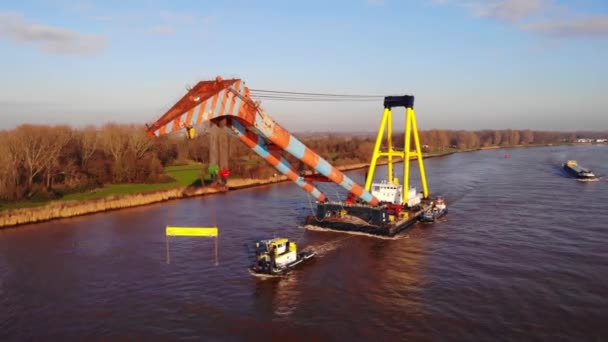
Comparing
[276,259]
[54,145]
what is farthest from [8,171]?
[276,259]

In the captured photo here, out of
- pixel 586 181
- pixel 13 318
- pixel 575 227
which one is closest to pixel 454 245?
pixel 575 227

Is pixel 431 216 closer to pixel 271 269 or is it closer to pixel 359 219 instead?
pixel 359 219

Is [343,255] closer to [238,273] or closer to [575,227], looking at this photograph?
[238,273]

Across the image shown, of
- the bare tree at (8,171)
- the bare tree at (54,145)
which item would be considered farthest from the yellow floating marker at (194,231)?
the bare tree at (54,145)

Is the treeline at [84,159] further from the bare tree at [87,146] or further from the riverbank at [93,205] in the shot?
the riverbank at [93,205]

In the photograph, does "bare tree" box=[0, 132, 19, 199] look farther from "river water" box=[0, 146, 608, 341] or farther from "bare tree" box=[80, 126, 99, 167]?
"bare tree" box=[80, 126, 99, 167]

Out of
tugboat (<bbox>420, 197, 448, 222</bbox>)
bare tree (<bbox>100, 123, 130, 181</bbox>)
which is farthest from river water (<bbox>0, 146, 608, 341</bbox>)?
bare tree (<bbox>100, 123, 130, 181</bbox>)

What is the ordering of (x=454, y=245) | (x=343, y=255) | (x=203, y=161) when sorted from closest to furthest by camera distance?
1. (x=343, y=255)
2. (x=454, y=245)
3. (x=203, y=161)
